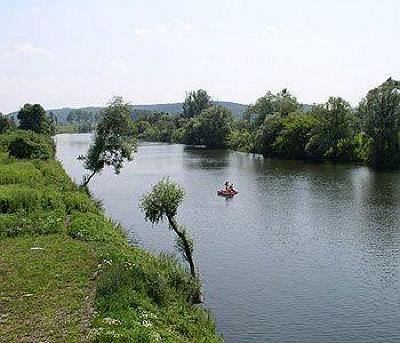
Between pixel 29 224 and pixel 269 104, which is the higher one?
pixel 269 104

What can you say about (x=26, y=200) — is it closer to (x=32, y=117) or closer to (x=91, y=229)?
(x=91, y=229)

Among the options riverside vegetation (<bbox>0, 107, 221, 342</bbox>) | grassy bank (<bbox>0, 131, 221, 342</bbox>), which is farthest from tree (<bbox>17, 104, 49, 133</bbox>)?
grassy bank (<bbox>0, 131, 221, 342</bbox>)

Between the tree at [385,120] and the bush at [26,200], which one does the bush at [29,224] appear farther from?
the tree at [385,120]

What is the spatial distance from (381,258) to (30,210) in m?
23.4

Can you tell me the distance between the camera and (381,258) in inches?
1387

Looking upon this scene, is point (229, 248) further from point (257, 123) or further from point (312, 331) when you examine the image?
point (257, 123)

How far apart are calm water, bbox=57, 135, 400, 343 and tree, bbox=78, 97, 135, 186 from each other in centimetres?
480

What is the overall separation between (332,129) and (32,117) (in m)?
74.8

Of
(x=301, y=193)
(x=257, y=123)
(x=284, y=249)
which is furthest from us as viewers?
(x=257, y=123)

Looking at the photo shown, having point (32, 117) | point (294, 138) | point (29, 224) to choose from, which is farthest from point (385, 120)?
point (32, 117)

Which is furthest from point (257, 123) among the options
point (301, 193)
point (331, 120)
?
point (301, 193)

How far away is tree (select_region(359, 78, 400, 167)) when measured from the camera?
91.3m

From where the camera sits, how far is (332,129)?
343 ft

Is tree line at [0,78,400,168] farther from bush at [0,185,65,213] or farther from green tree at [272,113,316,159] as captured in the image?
bush at [0,185,65,213]
